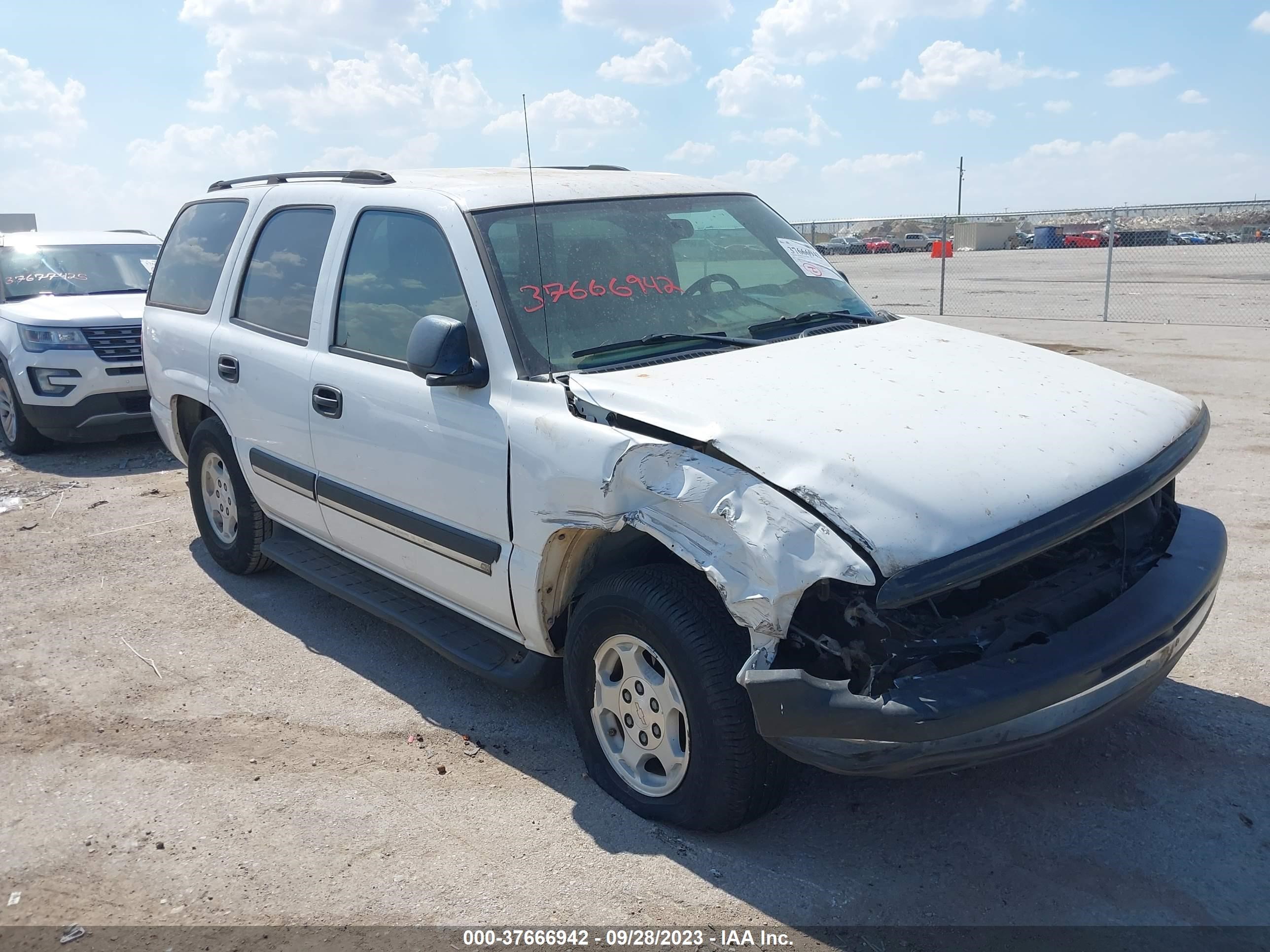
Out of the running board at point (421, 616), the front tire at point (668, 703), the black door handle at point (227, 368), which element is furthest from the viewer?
the black door handle at point (227, 368)

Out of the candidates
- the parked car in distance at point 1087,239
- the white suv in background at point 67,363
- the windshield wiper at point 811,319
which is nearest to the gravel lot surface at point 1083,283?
the parked car in distance at point 1087,239

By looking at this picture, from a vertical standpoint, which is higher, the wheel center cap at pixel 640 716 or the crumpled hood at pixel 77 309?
the crumpled hood at pixel 77 309

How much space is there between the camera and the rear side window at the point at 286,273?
459 cm

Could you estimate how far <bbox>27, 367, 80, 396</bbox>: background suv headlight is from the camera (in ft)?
28.8

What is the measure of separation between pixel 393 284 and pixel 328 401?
22.3 inches

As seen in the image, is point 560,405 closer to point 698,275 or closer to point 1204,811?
point 698,275

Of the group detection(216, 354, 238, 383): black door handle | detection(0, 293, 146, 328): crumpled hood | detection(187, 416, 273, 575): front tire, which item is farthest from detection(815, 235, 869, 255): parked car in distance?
detection(216, 354, 238, 383): black door handle

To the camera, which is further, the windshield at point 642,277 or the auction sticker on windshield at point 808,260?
the auction sticker on windshield at point 808,260

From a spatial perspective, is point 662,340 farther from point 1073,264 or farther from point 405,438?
point 1073,264

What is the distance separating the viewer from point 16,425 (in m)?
9.19

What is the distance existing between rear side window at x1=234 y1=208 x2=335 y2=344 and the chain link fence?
1324 cm

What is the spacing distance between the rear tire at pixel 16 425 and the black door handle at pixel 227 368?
→ 15.7 feet

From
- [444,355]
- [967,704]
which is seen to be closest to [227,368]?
[444,355]

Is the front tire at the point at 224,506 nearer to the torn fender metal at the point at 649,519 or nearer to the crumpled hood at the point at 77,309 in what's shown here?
the torn fender metal at the point at 649,519
